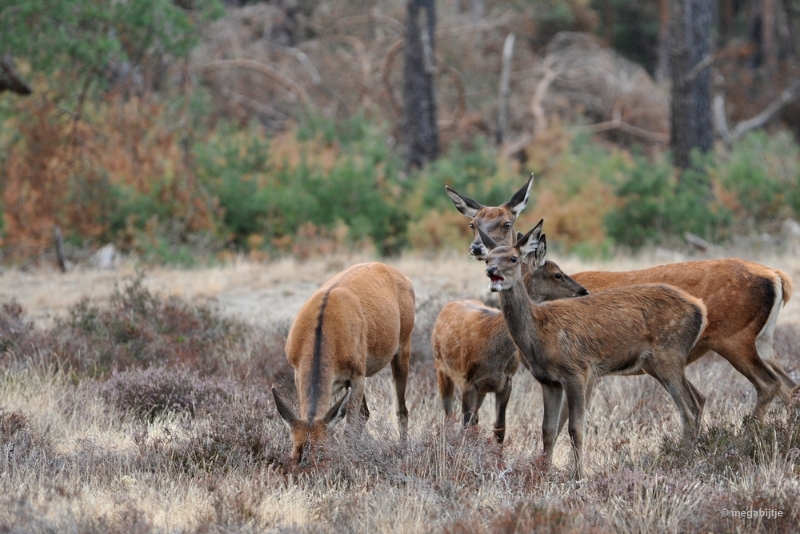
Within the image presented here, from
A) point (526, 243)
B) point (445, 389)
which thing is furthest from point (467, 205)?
point (526, 243)

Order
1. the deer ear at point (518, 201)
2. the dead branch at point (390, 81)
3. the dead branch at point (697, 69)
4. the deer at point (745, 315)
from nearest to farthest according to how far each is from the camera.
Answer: the deer at point (745, 315)
the deer ear at point (518, 201)
the dead branch at point (697, 69)
the dead branch at point (390, 81)

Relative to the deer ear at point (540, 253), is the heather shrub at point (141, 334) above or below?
below

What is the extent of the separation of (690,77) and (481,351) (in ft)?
51.5

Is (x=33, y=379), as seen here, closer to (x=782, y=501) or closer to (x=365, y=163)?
(x=782, y=501)

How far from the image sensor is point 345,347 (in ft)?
25.2

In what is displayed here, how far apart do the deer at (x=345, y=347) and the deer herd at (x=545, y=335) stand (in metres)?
0.01

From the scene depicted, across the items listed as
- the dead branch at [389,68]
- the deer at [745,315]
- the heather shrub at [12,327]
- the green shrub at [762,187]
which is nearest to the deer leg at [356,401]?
the deer at [745,315]

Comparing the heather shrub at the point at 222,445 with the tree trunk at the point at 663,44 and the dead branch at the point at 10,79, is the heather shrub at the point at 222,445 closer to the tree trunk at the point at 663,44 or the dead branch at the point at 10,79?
the dead branch at the point at 10,79

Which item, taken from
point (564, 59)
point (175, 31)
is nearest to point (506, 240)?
point (175, 31)

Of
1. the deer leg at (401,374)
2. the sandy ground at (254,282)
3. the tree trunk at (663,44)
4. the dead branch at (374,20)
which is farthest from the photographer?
the tree trunk at (663,44)

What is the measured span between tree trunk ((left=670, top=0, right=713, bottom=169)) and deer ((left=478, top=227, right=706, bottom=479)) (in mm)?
15338

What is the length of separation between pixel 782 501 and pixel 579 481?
56.5 inches

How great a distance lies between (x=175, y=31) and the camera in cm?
1570

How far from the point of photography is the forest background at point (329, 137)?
53.7 ft
